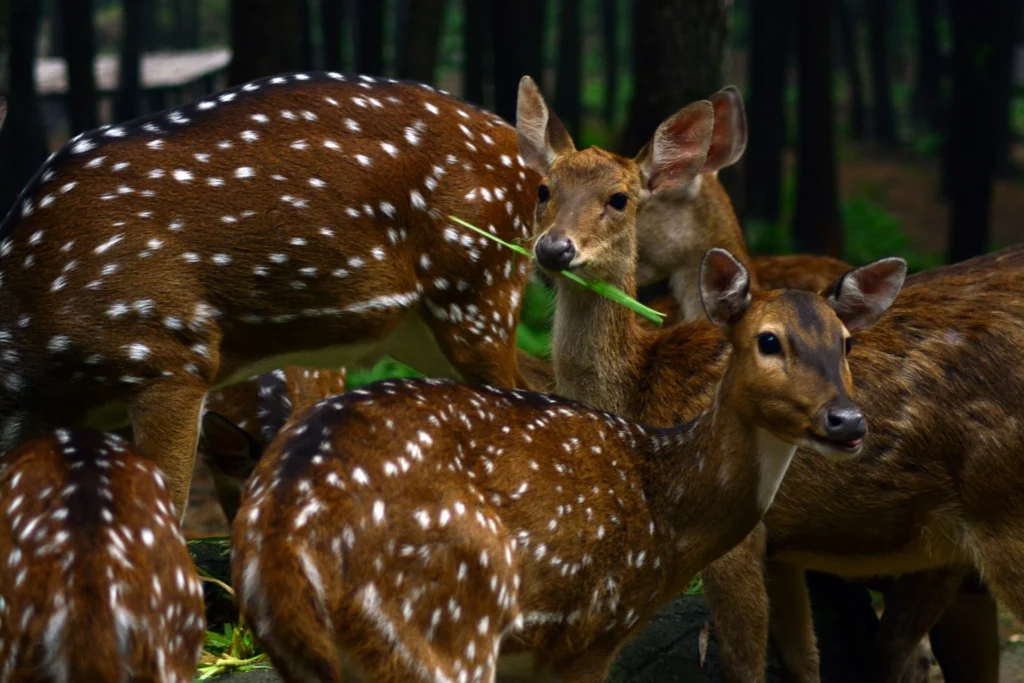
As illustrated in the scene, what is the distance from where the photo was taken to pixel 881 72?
30484mm

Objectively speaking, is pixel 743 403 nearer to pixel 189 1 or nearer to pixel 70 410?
pixel 70 410

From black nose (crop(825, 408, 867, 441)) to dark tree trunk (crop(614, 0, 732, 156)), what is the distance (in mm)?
4752

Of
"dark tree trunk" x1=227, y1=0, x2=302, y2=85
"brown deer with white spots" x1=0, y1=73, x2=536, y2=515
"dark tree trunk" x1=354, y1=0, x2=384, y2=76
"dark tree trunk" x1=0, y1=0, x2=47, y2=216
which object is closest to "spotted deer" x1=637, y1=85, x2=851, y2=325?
"brown deer with white spots" x1=0, y1=73, x2=536, y2=515

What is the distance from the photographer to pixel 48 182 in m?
5.72

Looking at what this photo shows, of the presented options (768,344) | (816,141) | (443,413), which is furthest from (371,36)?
(443,413)

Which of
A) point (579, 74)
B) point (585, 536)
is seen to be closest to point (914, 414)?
point (585, 536)

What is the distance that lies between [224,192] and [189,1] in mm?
43121

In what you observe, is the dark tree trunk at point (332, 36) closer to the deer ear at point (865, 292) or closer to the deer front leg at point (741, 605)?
the deer front leg at point (741, 605)

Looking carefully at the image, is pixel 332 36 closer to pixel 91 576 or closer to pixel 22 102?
pixel 22 102

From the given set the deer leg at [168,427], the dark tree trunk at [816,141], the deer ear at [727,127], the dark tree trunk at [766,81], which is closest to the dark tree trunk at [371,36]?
the dark tree trunk at [766,81]

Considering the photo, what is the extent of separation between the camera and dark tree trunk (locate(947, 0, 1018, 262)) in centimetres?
1470

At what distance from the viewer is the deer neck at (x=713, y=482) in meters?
5.09

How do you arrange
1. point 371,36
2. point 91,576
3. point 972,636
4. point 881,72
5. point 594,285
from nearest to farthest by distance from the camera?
1. point 91,576
2. point 594,285
3. point 972,636
4. point 371,36
5. point 881,72

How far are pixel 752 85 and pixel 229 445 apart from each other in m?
13.4
